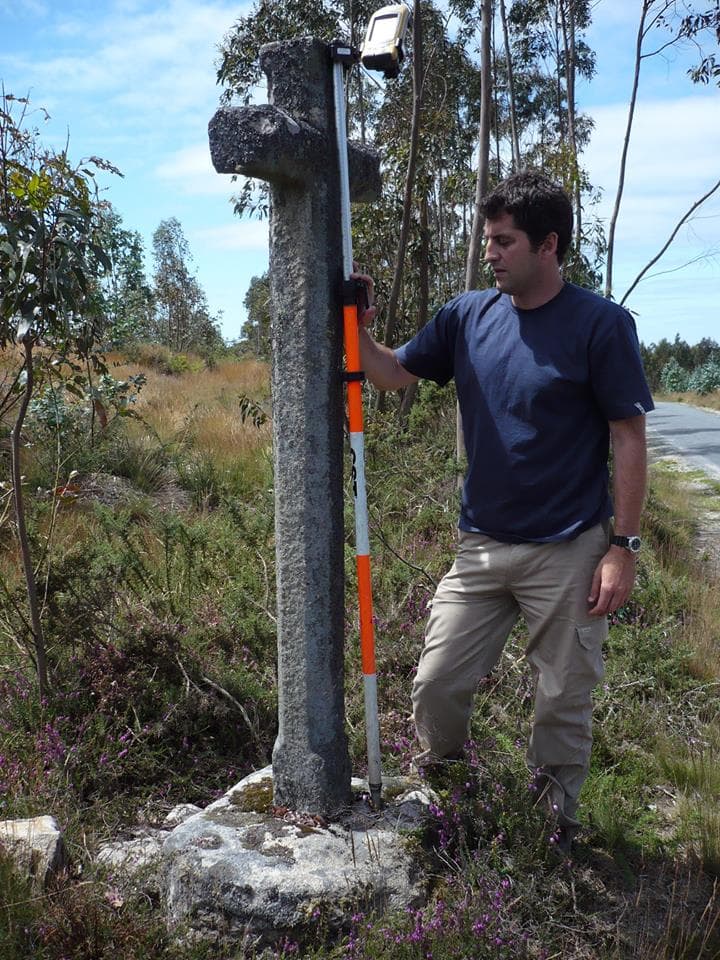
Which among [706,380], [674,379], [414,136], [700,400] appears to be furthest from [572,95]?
[674,379]

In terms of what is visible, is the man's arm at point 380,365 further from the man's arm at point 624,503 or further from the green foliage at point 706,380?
the green foliage at point 706,380

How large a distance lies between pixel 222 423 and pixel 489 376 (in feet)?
23.9

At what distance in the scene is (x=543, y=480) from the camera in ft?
9.90

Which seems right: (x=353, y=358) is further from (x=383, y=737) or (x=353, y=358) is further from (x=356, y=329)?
(x=383, y=737)

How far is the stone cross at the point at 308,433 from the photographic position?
296cm

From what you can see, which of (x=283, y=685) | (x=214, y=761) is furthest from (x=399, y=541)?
(x=283, y=685)

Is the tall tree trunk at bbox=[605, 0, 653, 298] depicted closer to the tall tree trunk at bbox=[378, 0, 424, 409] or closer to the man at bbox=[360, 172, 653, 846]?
the tall tree trunk at bbox=[378, 0, 424, 409]

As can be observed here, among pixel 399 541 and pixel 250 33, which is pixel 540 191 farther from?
pixel 250 33

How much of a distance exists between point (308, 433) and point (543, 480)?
78cm

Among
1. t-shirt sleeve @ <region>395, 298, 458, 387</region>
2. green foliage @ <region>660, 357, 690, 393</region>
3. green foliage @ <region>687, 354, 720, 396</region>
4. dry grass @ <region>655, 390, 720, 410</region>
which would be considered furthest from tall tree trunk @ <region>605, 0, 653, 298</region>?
green foliage @ <region>660, 357, 690, 393</region>

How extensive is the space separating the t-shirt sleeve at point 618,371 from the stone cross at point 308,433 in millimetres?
837

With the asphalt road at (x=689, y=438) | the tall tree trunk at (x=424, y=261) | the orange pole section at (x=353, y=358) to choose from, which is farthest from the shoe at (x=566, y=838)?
the asphalt road at (x=689, y=438)

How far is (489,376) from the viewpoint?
3.09m

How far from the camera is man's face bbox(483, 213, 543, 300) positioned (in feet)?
9.81
